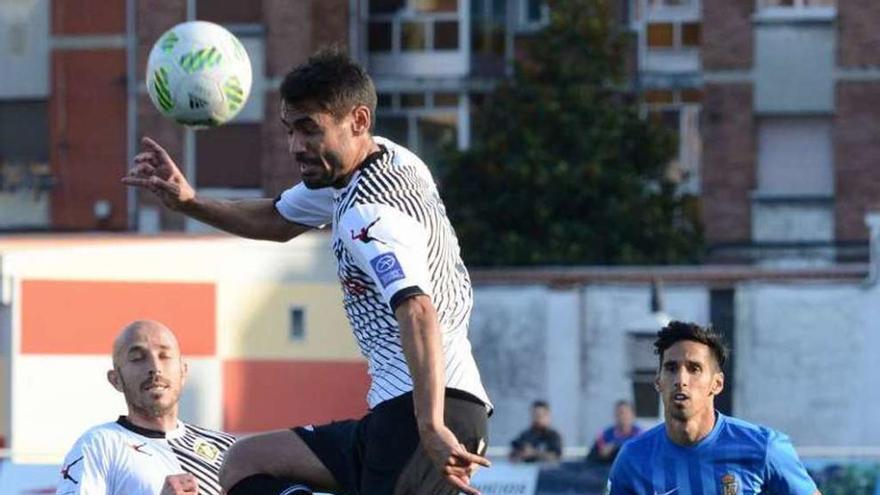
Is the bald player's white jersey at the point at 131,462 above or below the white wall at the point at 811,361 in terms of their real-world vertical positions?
above

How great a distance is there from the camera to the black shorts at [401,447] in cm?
723

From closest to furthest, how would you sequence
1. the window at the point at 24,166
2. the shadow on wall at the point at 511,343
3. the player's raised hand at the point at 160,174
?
the player's raised hand at the point at 160,174
the shadow on wall at the point at 511,343
the window at the point at 24,166

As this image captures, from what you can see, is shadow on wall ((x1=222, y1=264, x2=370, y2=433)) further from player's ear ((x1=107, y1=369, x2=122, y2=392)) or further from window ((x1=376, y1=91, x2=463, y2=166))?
player's ear ((x1=107, y1=369, x2=122, y2=392))

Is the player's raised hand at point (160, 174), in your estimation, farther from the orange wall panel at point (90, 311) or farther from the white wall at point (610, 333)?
the white wall at point (610, 333)

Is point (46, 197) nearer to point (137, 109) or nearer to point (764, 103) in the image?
point (137, 109)

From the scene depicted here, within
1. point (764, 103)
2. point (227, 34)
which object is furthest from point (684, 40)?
point (227, 34)

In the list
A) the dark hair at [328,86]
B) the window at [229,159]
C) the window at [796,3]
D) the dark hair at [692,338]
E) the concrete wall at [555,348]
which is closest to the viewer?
the dark hair at [328,86]

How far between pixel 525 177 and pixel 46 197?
941 centimetres

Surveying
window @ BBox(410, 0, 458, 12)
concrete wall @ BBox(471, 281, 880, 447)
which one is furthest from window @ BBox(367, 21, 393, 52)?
concrete wall @ BBox(471, 281, 880, 447)

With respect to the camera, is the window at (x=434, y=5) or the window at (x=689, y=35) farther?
the window at (x=434, y=5)

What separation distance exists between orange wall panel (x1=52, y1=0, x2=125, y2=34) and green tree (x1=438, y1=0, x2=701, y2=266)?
24.1 ft

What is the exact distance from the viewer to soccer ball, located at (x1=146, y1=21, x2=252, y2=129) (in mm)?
8977

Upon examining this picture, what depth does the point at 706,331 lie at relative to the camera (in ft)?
28.7

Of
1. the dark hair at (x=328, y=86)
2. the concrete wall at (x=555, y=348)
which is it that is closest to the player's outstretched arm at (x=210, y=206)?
the dark hair at (x=328, y=86)
